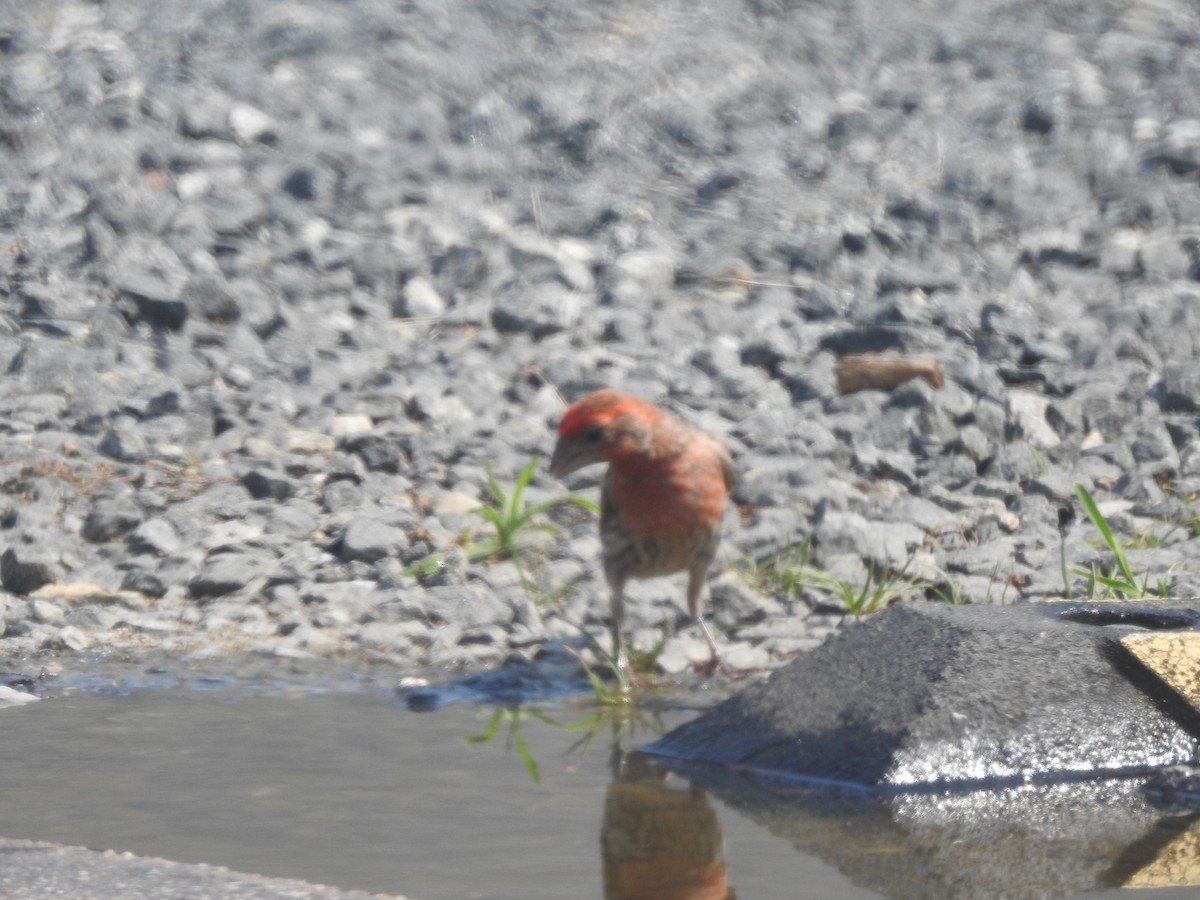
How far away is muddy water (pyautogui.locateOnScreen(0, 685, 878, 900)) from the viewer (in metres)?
3.33

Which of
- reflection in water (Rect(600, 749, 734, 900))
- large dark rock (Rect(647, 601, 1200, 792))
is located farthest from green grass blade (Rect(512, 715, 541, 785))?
large dark rock (Rect(647, 601, 1200, 792))

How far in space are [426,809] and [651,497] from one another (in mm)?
1873

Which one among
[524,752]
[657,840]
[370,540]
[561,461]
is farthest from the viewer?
[370,540]

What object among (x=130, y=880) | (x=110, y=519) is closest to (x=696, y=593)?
(x=110, y=519)

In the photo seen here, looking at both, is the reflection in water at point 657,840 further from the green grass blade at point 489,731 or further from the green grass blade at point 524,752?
the green grass blade at point 489,731

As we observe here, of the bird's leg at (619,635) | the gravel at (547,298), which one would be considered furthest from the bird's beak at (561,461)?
the gravel at (547,298)

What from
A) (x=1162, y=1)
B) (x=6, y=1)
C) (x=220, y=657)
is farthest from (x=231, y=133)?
(x=1162, y=1)

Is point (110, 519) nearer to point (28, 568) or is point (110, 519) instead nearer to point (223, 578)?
point (28, 568)

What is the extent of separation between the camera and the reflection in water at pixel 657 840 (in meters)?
3.28

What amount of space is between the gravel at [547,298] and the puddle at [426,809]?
78 cm

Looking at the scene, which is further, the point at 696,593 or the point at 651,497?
the point at 696,593

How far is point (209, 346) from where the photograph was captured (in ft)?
25.5

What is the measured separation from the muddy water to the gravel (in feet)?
2.36

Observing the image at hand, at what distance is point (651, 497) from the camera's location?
5457 mm
